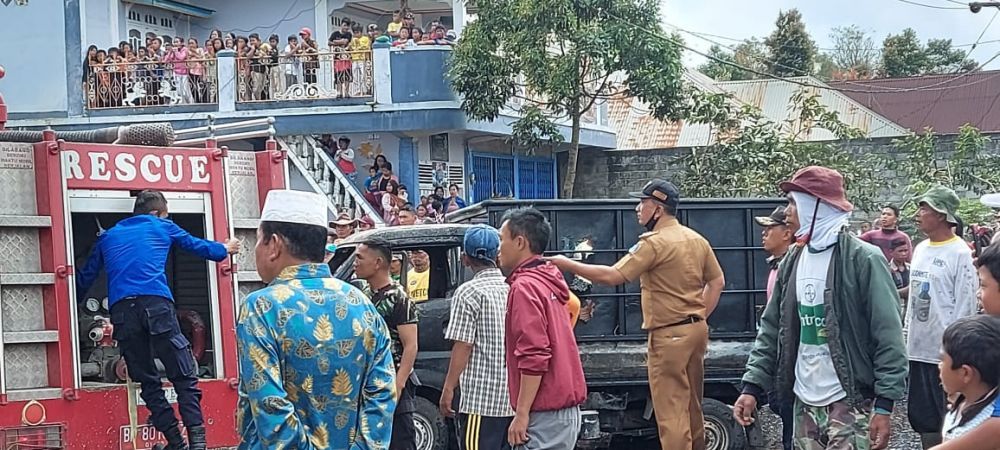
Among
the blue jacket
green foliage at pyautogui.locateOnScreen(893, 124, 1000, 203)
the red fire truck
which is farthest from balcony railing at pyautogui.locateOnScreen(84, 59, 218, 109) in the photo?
the blue jacket

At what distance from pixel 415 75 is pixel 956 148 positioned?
8.27 metres

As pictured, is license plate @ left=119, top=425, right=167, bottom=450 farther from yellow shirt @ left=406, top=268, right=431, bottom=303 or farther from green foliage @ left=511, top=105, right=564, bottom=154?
green foliage @ left=511, top=105, right=564, bottom=154

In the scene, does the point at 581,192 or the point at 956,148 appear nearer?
the point at 956,148

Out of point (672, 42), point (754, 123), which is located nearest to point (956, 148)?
point (754, 123)

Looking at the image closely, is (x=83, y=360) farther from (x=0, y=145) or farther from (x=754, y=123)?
(x=754, y=123)

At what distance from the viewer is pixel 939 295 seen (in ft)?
23.3

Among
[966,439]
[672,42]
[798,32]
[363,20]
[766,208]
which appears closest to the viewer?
[966,439]

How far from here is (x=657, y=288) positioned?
7.38 m

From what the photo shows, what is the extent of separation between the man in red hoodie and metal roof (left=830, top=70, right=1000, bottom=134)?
1022 inches

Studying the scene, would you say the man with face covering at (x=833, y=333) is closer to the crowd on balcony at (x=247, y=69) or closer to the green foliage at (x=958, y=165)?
the crowd on balcony at (x=247, y=69)

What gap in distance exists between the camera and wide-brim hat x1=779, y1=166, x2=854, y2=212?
5.61 metres

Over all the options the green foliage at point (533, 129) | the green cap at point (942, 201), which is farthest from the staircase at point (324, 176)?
the green cap at point (942, 201)

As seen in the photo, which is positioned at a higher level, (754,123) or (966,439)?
(754,123)

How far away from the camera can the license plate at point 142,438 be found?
7.49 m
